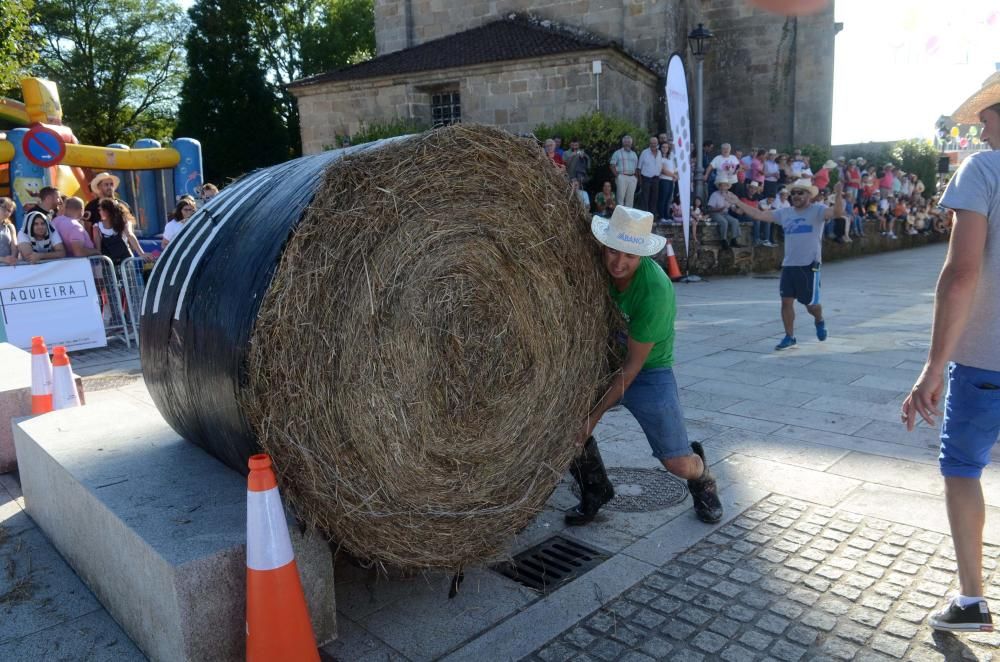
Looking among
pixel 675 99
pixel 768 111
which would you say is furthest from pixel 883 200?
pixel 675 99

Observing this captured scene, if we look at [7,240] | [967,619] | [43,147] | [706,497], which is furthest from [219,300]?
[43,147]

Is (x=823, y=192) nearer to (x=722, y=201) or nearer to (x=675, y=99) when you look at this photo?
(x=722, y=201)

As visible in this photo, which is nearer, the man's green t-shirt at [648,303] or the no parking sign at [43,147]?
the man's green t-shirt at [648,303]

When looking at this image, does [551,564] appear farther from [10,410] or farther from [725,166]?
[725,166]

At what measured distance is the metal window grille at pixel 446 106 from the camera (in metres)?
22.9

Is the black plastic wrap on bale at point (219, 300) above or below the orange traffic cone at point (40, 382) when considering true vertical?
above

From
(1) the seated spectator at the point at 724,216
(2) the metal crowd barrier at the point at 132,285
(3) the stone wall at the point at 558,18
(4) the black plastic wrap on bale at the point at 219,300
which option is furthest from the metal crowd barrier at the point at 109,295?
(3) the stone wall at the point at 558,18

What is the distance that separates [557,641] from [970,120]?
282cm

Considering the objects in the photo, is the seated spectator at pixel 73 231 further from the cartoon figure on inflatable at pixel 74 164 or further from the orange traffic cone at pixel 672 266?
the orange traffic cone at pixel 672 266

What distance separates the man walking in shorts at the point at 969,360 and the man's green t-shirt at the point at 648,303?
1041 mm

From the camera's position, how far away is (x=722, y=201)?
15727mm

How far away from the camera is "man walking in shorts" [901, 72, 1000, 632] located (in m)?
2.61

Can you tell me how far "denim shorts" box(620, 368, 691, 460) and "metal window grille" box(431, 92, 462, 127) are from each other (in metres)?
20.5

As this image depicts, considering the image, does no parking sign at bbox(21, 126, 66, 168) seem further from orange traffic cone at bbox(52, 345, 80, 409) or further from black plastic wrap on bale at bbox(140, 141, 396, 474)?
black plastic wrap on bale at bbox(140, 141, 396, 474)
